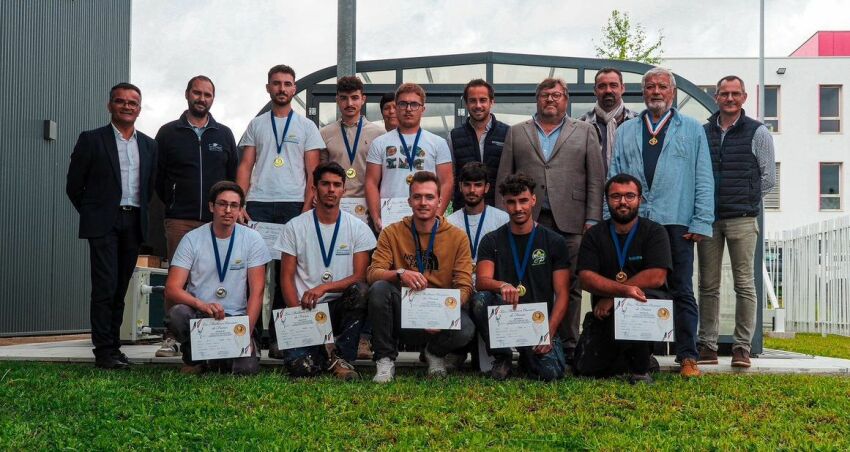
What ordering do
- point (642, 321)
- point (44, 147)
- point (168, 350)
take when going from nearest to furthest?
point (642, 321) → point (168, 350) → point (44, 147)

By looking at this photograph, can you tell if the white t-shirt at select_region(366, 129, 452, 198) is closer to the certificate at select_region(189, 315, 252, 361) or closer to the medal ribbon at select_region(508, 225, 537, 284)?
the medal ribbon at select_region(508, 225, 537, 284)

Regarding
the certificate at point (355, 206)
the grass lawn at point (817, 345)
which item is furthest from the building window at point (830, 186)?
the certificate at point (355, 206)

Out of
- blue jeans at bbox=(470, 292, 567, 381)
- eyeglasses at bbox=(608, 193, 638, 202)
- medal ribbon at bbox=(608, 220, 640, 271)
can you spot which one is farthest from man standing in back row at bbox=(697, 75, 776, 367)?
blue jeans at bbox=(470, 292, 567, 381)

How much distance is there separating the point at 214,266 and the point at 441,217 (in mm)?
1609

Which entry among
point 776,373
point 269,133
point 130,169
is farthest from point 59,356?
point 776,373

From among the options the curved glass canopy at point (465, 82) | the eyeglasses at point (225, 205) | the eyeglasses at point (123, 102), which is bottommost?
the eyeglasses at point (225, 205)

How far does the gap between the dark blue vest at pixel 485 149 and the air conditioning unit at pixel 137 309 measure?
4.11 metres

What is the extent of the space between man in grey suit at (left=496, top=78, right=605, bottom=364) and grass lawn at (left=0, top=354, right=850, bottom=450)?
3.75ft

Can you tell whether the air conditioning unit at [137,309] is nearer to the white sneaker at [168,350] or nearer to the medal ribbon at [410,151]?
the white sneaker at [168,350]

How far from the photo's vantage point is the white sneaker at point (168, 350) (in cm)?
711

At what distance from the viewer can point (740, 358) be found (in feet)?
21.7

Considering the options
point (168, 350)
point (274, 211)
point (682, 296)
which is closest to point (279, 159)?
point (274, 211)

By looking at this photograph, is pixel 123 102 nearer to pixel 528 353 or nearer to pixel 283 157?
pixel 283 157

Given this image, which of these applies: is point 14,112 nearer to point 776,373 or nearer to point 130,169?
point 130,169
